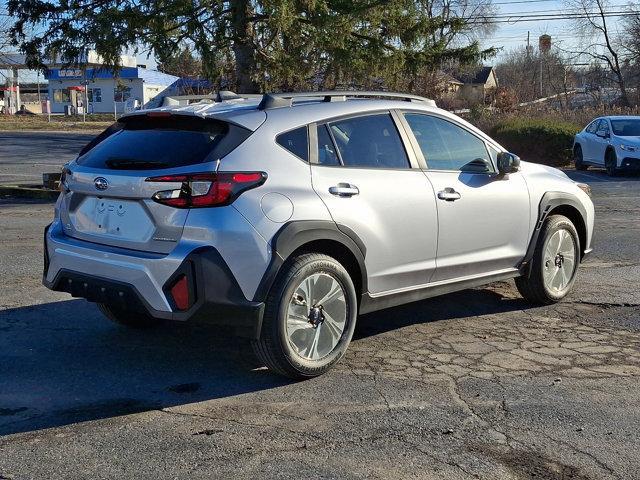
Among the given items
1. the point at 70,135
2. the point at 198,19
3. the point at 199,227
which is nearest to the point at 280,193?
the point at 199,227

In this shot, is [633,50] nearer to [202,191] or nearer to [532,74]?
[532,74]

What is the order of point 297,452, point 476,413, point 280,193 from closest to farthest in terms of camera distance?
point 297,452 < point 476,413 < point 280,193

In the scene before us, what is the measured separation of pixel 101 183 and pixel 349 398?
200cm

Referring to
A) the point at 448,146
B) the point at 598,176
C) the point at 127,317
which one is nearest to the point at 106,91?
the point at 598,176

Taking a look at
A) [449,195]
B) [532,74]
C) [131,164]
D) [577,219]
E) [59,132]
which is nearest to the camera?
[131,164]

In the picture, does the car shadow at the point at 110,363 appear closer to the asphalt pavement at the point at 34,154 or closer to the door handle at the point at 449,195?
the door handle at the point at 449,195

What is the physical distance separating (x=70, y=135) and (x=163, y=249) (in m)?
36.2

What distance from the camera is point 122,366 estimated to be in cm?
526

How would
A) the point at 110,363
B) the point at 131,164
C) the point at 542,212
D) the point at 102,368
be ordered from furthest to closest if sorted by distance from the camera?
the point at 542,212 → the point at 110,363 → the point at 102,368 → the point at 131,164

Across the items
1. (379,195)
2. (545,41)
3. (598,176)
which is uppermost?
(545,41)

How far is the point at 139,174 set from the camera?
476 centimetres

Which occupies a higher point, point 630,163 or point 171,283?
point 630,163

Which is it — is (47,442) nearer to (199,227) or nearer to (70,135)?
(199,227)

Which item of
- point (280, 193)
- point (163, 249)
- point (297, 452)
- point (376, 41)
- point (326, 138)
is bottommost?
point (297, 452)
